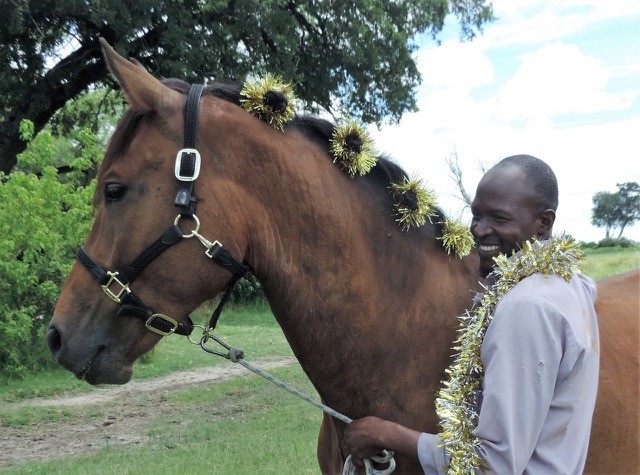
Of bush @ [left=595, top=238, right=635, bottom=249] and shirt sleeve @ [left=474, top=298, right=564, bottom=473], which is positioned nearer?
shirt sleeve @ [left=474, top=298, right=564, bottom=473]

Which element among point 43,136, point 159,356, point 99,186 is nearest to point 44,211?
point 43,136

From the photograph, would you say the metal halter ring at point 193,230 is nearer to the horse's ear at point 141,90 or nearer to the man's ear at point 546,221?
the horse's ear at point 141,90

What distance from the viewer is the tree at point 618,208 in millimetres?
11555

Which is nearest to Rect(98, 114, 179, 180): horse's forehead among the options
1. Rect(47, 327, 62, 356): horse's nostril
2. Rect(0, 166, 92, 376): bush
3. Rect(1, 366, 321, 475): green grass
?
Rect(47, 327, 62, 356): horse's nostril

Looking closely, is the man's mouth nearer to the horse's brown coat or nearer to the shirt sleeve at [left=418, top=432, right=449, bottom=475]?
the shirt sleeve at [left=418, top=432, right=449, bottom=475]

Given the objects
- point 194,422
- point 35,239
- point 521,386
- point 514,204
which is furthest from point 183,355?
point 521,386

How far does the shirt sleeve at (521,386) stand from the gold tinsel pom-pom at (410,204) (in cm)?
91

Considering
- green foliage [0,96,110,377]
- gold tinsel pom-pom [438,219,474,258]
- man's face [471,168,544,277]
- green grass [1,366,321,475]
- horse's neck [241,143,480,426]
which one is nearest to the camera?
man's face [471,168,544,277]

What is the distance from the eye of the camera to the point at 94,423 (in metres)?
8.84

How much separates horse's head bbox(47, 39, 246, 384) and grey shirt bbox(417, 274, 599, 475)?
3.53 ft

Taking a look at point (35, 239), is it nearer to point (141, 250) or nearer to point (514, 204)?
point (141, 250)

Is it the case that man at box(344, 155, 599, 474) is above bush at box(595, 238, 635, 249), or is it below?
below

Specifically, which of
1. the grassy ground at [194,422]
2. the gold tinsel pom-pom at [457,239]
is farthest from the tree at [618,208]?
the gold tinsel pom-pom at [457,239]

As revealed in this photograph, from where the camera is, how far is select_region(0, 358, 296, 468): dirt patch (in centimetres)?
771
